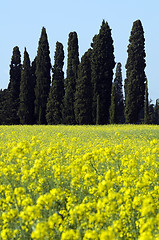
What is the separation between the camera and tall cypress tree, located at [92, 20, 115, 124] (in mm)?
32406

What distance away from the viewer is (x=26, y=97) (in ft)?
118

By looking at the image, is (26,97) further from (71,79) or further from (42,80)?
(71,79)

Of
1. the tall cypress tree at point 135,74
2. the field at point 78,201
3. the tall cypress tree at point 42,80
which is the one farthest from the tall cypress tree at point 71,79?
the field at point 78,201

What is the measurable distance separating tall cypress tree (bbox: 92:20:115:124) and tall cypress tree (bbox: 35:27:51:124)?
563 centimetres

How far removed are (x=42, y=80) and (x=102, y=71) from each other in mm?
6976

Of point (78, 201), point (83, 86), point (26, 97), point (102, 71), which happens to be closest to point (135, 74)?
point (102, 71)

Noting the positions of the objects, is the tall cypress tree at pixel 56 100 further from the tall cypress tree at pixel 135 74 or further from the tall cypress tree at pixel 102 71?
the tall cypress tree at pixel 135 74

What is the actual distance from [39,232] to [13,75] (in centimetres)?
3821

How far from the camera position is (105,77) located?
33.2 metres

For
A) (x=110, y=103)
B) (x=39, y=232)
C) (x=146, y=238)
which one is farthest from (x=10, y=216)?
(x=110, y=103)

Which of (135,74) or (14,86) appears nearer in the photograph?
(135,74)

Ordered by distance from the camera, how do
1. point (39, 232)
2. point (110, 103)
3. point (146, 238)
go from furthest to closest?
point (110, 103) < point (39, 232) < point (146, 238)

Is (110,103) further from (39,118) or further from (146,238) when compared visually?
(146,238)

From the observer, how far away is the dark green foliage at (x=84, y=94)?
31.7 meters
